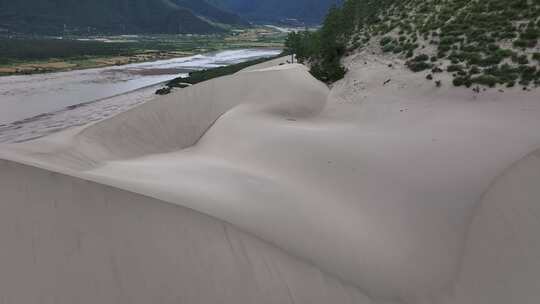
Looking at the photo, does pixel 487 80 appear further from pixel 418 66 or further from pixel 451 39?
pixel 451 39

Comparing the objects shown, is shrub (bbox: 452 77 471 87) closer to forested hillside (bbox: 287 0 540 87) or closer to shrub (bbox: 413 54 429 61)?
forested hillside (bbox: 287 0 540 87)

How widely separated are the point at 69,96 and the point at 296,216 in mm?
45702

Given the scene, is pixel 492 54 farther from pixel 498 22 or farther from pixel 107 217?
pixel 107 217

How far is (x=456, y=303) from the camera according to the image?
7.57 m

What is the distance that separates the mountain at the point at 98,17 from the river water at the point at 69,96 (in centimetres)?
9518

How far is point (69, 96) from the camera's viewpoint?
153 ft

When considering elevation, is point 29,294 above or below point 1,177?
below

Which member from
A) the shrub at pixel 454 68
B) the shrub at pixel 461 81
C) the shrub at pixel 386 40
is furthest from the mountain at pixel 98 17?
the shrub at pixel 461 81

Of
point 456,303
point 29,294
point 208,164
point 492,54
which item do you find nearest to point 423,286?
point 456,303

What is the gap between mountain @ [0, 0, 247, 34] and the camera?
142625 mm

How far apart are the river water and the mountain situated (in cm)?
9518

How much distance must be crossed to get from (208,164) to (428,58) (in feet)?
55.2

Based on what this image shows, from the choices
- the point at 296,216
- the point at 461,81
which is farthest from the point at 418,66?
the point at 296,216

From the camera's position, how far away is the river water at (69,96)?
34.1 metres
